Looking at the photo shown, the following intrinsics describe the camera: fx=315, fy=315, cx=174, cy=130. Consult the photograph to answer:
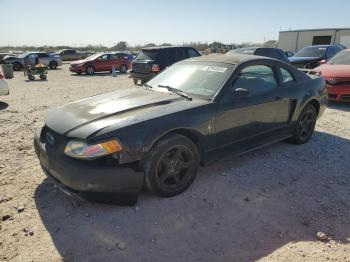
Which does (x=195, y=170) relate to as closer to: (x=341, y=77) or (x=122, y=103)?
(x=122, y=103)

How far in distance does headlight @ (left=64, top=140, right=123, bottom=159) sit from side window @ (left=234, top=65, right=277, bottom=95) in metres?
1.85

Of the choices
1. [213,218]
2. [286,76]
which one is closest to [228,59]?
[286,76]

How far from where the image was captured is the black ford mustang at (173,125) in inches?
122

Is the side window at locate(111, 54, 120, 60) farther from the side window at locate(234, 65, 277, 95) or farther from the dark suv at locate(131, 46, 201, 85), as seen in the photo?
the side window at locate(234, 65, 277, 95)

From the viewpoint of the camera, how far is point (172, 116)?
3457 millimetres

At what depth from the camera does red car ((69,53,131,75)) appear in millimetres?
20453

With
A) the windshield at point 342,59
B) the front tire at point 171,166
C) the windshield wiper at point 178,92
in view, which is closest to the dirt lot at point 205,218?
the front tire at point 171,166

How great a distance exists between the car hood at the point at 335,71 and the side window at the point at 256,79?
14.7 ft

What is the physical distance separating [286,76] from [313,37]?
31118mm

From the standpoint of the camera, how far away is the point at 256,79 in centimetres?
448

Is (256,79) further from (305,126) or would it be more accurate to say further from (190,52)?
(190,52)

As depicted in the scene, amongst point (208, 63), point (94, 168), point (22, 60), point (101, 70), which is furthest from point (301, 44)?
point (94, 168)

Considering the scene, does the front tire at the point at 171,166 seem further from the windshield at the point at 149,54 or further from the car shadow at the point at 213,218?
the windshield at the point at 149,54

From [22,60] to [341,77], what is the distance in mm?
22228
